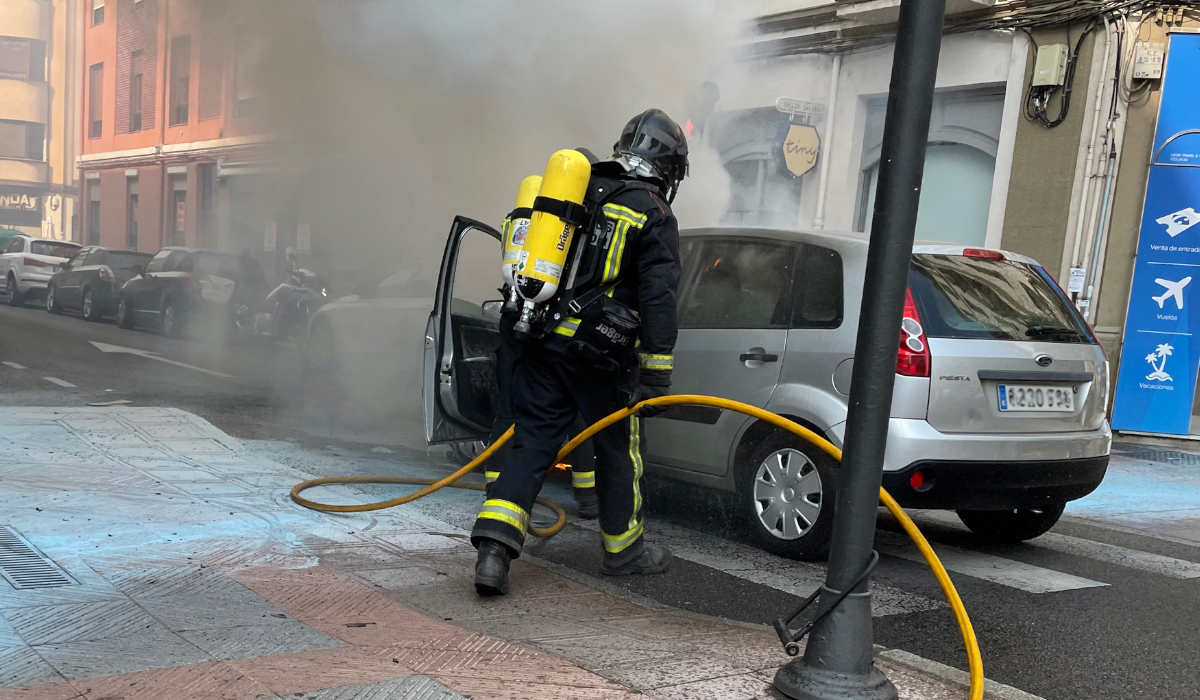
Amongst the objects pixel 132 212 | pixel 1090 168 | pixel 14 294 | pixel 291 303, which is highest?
pixel 1090 168

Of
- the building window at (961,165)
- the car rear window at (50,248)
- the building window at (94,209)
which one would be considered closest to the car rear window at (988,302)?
the building window at (961,165)

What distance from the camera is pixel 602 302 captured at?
170 inches

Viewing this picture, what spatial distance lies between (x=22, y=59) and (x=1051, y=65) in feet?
93.3

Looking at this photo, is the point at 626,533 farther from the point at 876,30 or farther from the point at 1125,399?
the point at 876,30

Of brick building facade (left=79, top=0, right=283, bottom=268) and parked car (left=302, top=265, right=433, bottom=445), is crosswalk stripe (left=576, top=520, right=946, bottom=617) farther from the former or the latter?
brick building facade (left=79, top=0, right=283, bottom=268)

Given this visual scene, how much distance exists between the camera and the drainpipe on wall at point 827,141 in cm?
1380

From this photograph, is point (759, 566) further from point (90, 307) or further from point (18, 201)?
point (18, 201)

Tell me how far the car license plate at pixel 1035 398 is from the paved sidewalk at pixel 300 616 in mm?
1711

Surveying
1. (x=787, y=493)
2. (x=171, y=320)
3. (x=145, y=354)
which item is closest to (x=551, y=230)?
(x=787, y=493)

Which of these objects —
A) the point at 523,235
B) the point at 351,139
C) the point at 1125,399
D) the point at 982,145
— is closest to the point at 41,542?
the point at 523,235

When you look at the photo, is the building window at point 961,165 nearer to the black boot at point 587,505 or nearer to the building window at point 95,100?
the black boot at point 587,505

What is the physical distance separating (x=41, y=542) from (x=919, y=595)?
3589mm

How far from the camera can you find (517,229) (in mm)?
4328

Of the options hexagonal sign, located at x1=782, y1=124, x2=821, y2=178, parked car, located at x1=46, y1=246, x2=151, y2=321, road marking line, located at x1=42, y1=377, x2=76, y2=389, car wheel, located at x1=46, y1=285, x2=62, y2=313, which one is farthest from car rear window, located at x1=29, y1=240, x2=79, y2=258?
hexagonal sign, located at x1=782, y1=124, x2=821, y2=178
